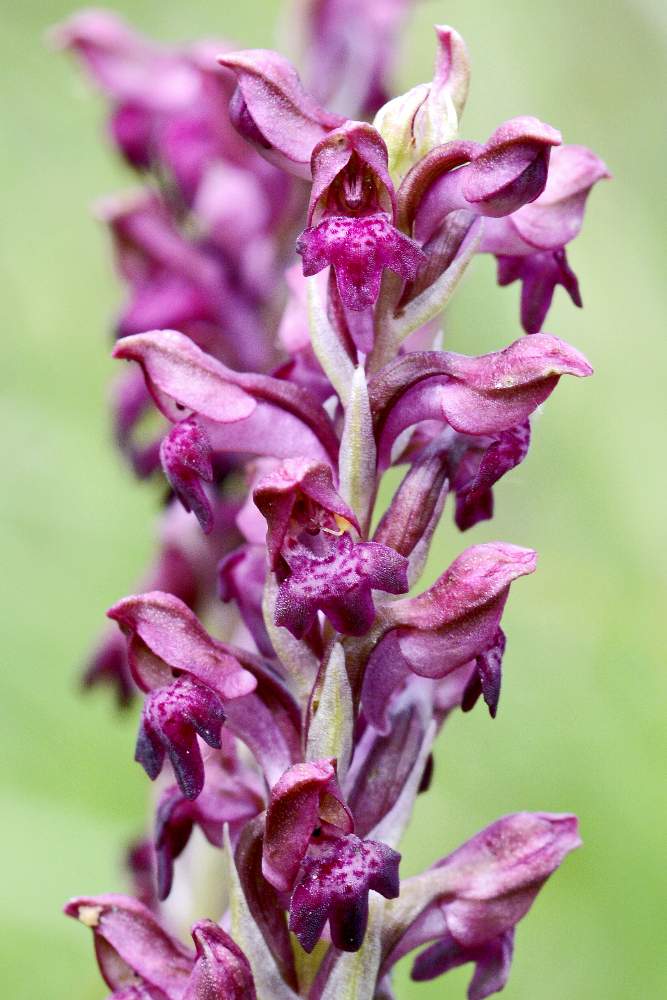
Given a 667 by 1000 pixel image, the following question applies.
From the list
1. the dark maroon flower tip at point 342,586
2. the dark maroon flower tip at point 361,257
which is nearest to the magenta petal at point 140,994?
the dark maroon flower tip at point 342,586

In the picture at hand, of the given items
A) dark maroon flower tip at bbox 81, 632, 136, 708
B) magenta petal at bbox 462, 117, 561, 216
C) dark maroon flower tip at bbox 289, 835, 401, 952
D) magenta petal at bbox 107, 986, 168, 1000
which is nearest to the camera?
dark maroon flower tip at bbox 289, 835, 401, 952

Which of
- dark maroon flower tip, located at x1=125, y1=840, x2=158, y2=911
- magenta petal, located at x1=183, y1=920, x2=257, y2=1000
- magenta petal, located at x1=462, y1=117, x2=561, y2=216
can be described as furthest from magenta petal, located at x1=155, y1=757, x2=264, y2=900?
dark maroon flower tip, located at x1=125, y1=840, x2=158, y2=911

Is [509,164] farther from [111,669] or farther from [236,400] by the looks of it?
[111,669]

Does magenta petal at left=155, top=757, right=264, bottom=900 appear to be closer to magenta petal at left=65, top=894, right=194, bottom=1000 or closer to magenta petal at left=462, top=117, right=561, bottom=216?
magenta petal at left=65, top=894, right=194, bottom=1000

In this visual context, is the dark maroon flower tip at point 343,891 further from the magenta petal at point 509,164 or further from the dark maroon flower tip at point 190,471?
the magenta petal at point 509,164

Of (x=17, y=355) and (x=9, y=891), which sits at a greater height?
(x=17, y=355)

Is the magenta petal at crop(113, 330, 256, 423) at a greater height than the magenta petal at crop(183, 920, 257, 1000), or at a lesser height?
greater

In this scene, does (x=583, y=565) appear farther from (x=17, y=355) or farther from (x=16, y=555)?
(x=17, y=355)

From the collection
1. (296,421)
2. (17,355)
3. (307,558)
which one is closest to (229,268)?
(296,421)
